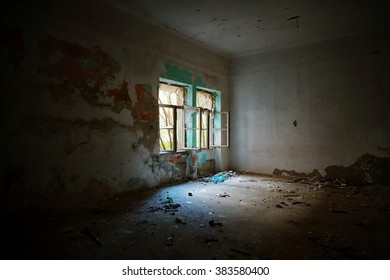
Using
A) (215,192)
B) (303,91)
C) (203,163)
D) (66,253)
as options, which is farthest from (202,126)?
(66,253)

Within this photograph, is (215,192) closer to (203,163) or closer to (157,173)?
(157,173)

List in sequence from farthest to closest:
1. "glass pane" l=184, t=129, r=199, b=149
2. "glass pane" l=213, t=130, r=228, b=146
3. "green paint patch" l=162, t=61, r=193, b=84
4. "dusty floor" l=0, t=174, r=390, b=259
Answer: "glass pane" l=213, t=130, r=228, b=146 < "glass pane" l=184, t=129, r=199, b=149 < "green paint patch" l=162, t=61, r=193, b=84 < "dusty floor" l=0, t=174, r=390, b=259

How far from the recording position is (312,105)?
537 centimetres

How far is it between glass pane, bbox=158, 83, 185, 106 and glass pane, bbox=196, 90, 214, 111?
59 cm

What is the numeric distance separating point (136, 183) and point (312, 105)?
12.6ft

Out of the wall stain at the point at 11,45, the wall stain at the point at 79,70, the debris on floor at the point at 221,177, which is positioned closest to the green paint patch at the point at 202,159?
the debris on floor at the point at 221,177

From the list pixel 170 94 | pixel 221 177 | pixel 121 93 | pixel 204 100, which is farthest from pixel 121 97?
pixel 221 177

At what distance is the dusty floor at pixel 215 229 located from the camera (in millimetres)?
2158

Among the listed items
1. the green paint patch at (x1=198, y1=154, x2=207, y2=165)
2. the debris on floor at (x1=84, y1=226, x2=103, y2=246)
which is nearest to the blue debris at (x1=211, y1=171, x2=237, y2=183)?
the green paint patch at (x1=198, y1=154, x2=207, y2=165)

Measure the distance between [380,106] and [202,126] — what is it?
10.9 feet

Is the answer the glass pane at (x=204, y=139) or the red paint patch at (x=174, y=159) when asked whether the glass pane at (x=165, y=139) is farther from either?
the glass pane at (x=204, y=139)

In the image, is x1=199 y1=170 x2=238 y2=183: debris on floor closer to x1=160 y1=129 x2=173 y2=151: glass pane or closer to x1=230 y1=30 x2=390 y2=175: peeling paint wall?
x1=230 y1=30 x2=390 y2=175: peeling paint wall

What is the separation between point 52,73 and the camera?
3.11 m

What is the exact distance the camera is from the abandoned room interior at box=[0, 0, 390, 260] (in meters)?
2.58
